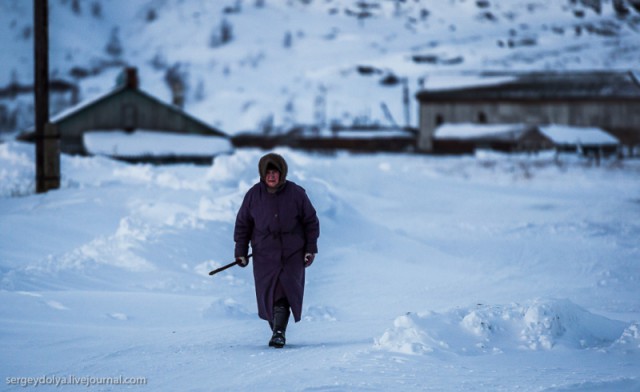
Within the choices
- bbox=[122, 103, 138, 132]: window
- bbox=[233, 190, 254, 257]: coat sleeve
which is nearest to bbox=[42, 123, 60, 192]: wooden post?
bbox=[233, 190, 254, 257]: coat sleeve

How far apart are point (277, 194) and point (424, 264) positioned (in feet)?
21.4

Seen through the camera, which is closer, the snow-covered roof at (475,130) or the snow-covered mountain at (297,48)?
the snow-covered roof at (475,130)

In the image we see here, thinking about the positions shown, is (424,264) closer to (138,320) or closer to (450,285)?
(450,285)

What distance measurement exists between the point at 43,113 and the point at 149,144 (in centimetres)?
2264

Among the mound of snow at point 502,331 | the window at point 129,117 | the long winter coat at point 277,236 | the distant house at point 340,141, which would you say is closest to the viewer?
the mound of snow at point 502,331

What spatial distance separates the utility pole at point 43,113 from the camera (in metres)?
15.0

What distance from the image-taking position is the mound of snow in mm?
5773

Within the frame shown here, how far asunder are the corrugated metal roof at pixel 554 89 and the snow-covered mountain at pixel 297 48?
504 cm

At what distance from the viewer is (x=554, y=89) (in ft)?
201

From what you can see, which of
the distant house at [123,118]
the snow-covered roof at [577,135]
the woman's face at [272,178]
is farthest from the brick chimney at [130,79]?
the woman's face at [272,178]

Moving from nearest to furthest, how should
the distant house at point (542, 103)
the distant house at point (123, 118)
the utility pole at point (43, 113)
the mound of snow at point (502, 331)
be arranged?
1. the mound of snow at point (502, 331)
2. the utility pole at point (43, 113)
3. the distant house at point (123, 118)
4. the distant house at point (542, 103)

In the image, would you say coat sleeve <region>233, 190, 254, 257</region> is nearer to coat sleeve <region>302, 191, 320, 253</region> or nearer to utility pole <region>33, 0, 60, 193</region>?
coat sleeve <region>302, 191, 320, 253</region>

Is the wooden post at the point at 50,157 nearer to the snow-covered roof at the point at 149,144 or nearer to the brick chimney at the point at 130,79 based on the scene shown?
the snow-covered roof at the point at 149,144

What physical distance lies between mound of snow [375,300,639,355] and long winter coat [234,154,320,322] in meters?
0.87
